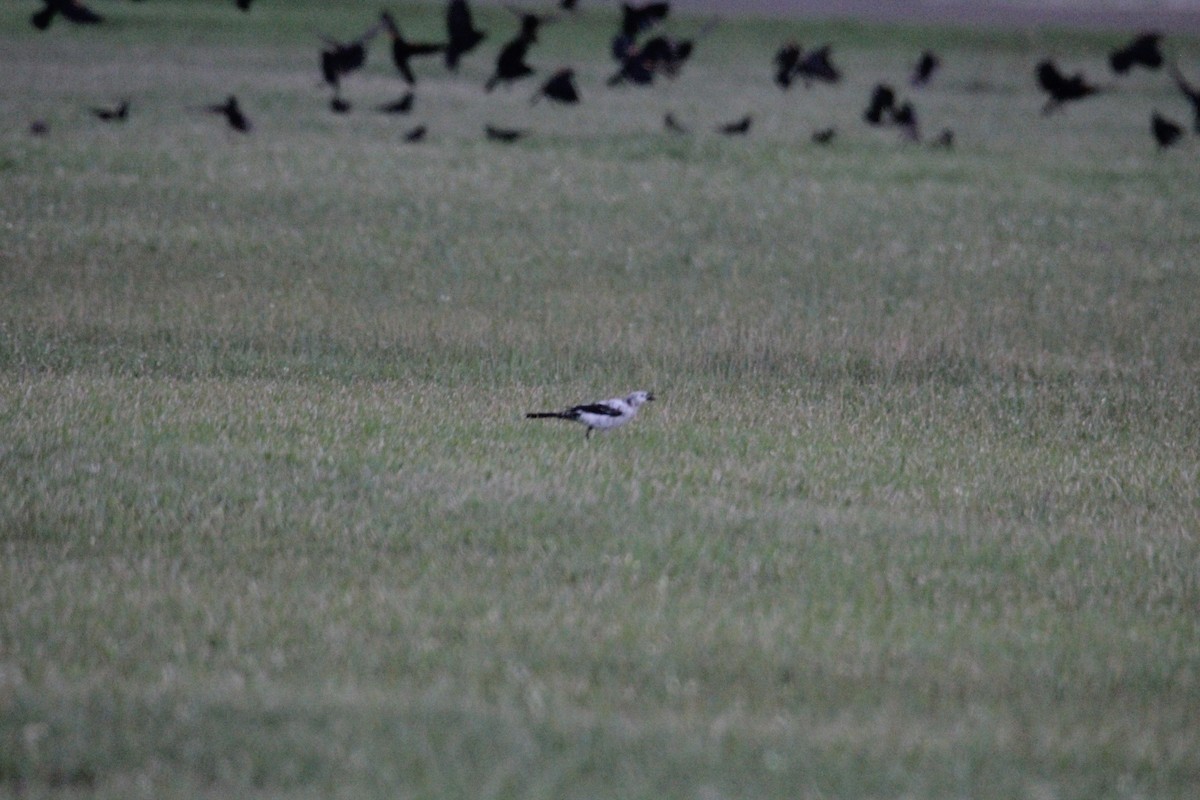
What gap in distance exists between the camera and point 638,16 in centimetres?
2173

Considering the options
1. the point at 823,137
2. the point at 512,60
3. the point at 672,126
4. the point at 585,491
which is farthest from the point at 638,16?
the point at 585,491

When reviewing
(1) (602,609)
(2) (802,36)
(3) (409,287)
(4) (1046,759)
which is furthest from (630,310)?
(2) (802,36)

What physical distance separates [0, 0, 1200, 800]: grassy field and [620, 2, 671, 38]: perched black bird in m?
2.56

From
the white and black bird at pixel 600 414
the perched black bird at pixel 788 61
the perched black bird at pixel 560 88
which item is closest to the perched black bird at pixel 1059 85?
the perched black bird at pixel 788 61

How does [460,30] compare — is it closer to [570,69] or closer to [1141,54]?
[570,69]

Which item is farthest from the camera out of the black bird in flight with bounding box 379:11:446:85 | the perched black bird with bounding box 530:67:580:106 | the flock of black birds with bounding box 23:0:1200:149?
the perched black bird with bounding box 530:67:580:106

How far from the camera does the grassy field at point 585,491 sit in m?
6.48

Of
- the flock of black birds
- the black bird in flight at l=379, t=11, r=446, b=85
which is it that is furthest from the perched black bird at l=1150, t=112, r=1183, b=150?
the black bird in flight at l=379, t=11, r=446, b=85

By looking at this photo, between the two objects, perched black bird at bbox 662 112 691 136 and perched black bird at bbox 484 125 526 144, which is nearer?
perched black bird at bbox 484 125 526 144

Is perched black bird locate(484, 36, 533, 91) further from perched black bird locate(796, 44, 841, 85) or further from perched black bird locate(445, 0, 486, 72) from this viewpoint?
perched black bird locate(796, 44, 841, 85)

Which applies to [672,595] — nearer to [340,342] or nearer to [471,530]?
[471,530]

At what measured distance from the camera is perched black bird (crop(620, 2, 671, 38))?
21469 mm

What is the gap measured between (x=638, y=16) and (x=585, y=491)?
12747 millimetres

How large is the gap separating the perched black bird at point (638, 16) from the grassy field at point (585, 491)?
8.39 ft
